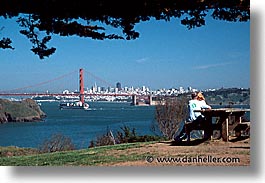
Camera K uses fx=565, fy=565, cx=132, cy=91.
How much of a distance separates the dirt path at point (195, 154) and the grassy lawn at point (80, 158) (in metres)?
0.04

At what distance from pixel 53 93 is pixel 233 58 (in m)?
1.45

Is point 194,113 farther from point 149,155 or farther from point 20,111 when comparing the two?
point 20,111

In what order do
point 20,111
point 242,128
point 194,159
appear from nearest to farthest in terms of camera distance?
point 194,159 → point 242,128 → point 20,111

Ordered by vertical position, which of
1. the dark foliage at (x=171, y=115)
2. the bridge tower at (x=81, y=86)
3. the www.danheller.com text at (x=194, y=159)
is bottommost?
the www.danheller.com text at (x=194, y=159)

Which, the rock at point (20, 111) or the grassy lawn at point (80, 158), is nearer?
the grassy lawn at point (80, 158)

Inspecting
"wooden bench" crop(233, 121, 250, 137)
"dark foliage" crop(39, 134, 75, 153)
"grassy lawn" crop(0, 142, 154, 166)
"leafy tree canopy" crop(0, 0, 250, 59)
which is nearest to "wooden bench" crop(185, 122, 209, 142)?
"wooden bench" crop(233, 121, 250, 137)

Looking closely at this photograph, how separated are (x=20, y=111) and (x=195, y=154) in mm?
1452

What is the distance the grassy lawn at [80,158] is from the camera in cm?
445

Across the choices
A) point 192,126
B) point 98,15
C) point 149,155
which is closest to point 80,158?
point 149,155

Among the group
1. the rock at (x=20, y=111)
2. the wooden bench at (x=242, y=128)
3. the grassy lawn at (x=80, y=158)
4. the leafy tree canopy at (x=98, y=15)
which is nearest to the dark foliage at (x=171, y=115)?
the grassy lawn at (x=80, y=158)

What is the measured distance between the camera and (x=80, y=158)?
448 centimetres

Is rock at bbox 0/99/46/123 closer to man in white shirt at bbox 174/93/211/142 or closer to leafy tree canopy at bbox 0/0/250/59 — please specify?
leafy tree canopy at bbox 0/0/250/59

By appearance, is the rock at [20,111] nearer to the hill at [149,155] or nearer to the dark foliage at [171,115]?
the hill at [149,155]

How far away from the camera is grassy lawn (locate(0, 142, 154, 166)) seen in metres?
4.45
